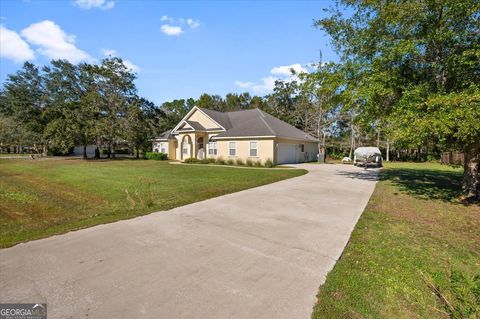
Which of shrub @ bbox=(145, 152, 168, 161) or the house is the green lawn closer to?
the house

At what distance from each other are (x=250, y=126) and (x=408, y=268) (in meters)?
23.1

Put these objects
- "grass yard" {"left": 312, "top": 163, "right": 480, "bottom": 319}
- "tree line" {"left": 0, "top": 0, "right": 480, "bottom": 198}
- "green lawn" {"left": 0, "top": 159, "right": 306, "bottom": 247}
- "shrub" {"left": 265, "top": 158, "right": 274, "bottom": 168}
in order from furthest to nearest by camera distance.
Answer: "shrub" {"left": 265, "top": 158, "right": 274, "bottom": 168} → "tree line" {"left": 0, "top": 0, "right": 480, "bottom": 198} → "green lawn" {"left": 0, "top": 159, "right": 306, "bottom": 247} → "grass yard" {"left": 312, "top": 163, "right": 480, "bottom": 319}

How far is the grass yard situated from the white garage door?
1668cm

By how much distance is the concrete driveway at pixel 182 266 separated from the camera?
2.87 m

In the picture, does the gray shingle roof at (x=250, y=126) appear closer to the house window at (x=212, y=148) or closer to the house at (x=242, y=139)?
the house at (x=242, y=139)

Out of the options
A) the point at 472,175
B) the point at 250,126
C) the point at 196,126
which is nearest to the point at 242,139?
the point at 250,126

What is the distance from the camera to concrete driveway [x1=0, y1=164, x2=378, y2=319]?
2.87m

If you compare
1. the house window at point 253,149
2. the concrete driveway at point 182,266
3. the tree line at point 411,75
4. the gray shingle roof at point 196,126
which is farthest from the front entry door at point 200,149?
the concrete driveway at point 182,266

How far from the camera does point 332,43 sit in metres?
13.9

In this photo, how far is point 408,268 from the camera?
3934 millimetres

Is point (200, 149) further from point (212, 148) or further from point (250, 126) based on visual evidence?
point (250, 126)

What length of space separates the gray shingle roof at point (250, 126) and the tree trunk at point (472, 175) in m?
14.6

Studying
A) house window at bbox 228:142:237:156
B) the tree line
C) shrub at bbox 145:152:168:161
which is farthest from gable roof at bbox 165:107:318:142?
the tree line

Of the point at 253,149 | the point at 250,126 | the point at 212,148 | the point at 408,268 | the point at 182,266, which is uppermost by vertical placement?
the point at 250,126
